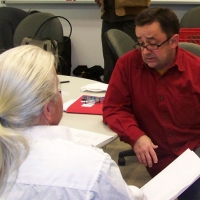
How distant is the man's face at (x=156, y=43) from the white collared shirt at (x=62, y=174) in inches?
34.3

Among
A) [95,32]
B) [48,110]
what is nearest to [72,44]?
[95,32]

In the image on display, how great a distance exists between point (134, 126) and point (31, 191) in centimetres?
84

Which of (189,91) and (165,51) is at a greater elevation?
(165,51)

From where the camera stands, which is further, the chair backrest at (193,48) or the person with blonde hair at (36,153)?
the chair backrest at (193,48)

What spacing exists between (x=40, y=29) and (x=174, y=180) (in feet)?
7.62

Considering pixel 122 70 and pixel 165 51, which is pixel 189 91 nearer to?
pixel 165 51

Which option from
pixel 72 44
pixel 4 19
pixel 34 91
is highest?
pixel 34 91

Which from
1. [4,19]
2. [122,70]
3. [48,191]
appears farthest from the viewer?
[4,19]

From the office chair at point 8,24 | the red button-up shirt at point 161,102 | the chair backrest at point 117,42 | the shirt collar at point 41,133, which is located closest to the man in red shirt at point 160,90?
the red button-up shirt at point 161,102

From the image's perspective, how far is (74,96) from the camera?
6.51 ft

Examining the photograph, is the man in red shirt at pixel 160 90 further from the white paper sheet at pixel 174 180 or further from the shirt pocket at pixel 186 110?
the white paper sheet at pixel 174 180

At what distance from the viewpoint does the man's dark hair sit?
166 cm

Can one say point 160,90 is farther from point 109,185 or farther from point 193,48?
point 109,185

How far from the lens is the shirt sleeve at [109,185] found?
854mm
